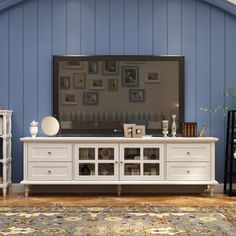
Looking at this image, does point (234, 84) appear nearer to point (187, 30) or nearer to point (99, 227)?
point (187, 30)

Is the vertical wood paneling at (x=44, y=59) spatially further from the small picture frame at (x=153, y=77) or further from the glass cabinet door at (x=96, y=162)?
the small picture frame at (x=153, y=77)

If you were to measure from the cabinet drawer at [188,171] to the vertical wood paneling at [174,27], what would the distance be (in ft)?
4.57

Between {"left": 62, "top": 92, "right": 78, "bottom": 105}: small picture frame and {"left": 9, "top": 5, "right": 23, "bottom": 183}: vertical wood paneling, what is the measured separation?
→ 20.7 inches

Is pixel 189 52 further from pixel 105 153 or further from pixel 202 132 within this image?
pixel 105 153

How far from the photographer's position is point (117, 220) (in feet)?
13.8

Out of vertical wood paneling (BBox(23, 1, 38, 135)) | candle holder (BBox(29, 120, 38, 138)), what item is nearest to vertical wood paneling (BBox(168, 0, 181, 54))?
vertical wood paneling (BBox(23, 1, 38, 135))

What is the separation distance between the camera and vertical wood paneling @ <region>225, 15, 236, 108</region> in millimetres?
6070

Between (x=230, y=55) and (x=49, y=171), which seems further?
(x=230, y=55)

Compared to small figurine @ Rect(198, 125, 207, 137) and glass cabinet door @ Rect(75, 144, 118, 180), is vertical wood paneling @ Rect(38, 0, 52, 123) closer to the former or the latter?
glass cabinet door @ Rect(75, 144, 118, 180)

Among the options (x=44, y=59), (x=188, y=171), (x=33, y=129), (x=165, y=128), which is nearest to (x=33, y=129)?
(x=33, y=129)

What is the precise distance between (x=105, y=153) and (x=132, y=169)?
1.18 feet

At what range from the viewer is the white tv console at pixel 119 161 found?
5.66m

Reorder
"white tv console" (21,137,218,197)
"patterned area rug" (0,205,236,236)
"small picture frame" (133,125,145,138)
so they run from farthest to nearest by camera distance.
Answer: "small picture frame" (133,125,145,138) < "white tv console" (21,137,218,197) < "patterned area rug" (0,205,236,236)

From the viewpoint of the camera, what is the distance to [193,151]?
567cm
